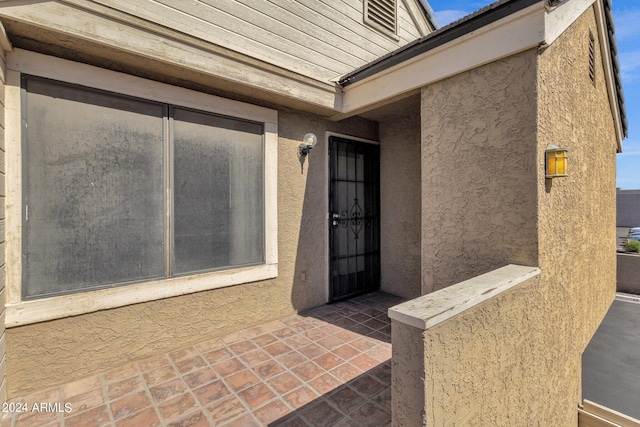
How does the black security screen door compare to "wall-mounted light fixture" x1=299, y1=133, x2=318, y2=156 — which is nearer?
"wall-mounted light fixture" x1=299, y1=133, x2=318, y2=156

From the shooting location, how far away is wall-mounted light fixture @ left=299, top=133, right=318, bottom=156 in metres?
6.16

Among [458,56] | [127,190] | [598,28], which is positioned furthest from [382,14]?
[127,190]

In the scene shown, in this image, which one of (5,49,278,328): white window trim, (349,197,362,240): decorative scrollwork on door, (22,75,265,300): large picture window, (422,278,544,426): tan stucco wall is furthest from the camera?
(349,197,362,240): decorative scrollwork on door

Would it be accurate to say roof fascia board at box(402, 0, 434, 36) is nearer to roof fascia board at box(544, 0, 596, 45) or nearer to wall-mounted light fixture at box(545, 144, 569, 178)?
roof fascia board at box(544, 0, 596, 45)

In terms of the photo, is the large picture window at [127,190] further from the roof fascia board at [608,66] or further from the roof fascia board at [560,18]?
the roof fascia board at [608,66]

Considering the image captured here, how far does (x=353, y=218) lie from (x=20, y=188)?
612 cm

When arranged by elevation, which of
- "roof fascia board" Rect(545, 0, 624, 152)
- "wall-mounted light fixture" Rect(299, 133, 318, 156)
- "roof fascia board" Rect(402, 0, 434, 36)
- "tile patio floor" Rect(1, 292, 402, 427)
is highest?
"roof fascia board" Rect(402, 0, 434, 36)

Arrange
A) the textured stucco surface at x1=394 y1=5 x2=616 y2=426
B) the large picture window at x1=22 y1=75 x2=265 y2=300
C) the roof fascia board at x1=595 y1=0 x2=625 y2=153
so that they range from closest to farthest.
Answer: the textured stucco surface at x1=394 y1=5 x2=616 y2=426 → the large picture window at x1=22 y1=75 x2=265 y2=300 → the roof fascia board at x1=595 y1=0 x2=625 y2=153

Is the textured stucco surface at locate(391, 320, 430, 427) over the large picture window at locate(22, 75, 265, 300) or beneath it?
beneath

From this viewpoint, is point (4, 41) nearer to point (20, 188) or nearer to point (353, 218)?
point (20, 188)

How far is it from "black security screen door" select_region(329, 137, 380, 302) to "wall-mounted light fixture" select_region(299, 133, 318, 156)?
2.45 feet

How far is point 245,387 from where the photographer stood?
384 centimetres

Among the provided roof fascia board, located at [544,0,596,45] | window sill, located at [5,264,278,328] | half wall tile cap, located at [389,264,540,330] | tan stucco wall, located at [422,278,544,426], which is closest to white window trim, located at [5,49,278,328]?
window sill, located at [5,264,278,328]

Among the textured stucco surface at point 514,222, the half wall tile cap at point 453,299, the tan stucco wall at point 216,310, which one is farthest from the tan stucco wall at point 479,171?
the tan stucco wall at point 216,310
